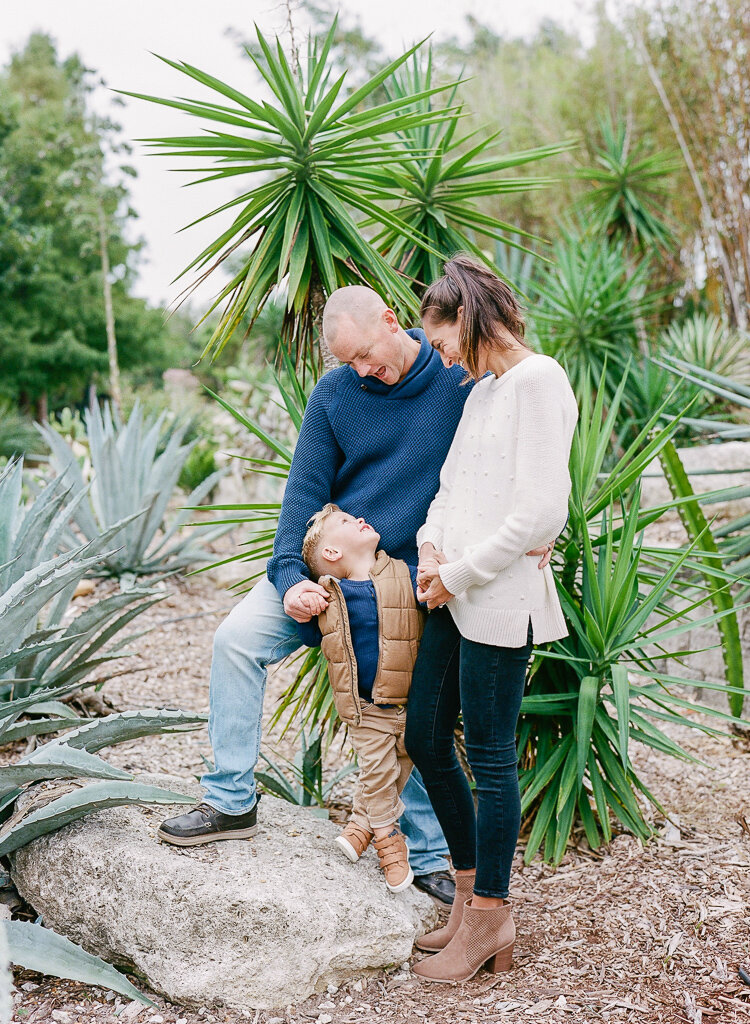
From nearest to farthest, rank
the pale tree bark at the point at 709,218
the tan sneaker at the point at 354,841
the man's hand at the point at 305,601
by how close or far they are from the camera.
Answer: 1. the man's hand at the point at 305,601
2. the tan sneaker at the point at 354,841
3. the pale tree bark at the point at 709,218

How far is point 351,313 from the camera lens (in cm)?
245

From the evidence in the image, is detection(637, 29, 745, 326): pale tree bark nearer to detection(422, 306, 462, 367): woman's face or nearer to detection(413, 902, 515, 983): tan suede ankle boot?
detection(422, 306, 462, 367): woman's face

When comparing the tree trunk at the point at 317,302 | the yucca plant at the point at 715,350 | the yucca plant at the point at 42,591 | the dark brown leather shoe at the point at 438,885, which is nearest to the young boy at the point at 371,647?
the dark brown leather shoe at the point at 438,885

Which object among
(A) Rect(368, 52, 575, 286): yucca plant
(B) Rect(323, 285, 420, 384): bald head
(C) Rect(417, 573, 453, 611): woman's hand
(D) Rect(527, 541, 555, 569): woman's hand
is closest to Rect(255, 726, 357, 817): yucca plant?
(C) Rect(417, 573, 453, 611): woman's hand

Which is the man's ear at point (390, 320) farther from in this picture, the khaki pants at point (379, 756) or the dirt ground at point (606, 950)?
the dirt ground at point (606, 950)

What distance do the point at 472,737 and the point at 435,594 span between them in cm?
39

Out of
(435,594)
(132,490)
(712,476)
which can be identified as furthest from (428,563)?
(712,476)

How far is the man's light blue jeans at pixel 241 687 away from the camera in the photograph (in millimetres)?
2477

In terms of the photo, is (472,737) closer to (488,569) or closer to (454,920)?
(488,569)

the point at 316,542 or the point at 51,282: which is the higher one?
the point at 51,282

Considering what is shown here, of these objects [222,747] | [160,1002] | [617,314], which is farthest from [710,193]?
[160,1002]

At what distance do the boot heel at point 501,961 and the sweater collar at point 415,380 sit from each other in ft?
5.14

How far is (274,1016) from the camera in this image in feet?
7.35

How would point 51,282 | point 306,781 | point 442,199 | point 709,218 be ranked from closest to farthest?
point 306,781, point 442,199, point 709,218, point 51,282
